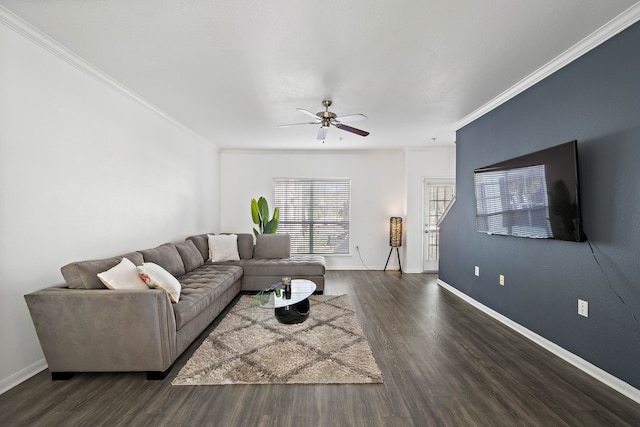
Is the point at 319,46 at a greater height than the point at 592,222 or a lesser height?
greater

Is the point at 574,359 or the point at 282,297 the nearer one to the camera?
the point at 574,359

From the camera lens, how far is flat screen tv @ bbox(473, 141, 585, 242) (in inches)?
101

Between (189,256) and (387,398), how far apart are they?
3.24 meters

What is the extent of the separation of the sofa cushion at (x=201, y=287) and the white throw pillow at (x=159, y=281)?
0.32 ft

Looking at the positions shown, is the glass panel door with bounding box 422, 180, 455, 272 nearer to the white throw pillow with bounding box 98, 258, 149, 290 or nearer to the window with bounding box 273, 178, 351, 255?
the window with bounding box 273, 178, 351, 255

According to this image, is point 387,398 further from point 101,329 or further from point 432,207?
point 432,207

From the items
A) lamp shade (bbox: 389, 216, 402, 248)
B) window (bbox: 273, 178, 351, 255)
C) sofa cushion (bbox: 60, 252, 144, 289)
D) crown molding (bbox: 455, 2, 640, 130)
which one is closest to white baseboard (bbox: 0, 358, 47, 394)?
sofa cushion (bbox: 60, 252, 144, 289)

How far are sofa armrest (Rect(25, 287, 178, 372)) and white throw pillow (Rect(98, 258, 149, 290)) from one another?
0.63 feet

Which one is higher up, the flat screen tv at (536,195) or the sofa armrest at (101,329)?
the flat screen tv at (536,195)

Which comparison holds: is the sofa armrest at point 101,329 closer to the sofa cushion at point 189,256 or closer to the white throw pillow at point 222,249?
the sofa cushion at point 189,256

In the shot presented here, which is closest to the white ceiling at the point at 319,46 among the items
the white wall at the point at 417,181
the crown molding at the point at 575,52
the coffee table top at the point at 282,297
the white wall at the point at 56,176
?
the crown molding at the point at 575,52

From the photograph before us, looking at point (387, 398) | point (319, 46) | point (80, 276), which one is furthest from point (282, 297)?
point (319, 46)

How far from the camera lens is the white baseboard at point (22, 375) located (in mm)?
2199

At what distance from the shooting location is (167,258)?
3.76 m
